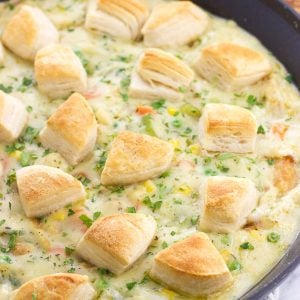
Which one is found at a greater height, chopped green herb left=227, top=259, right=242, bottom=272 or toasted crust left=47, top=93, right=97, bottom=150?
chopped green herb left=227, top=259, right=242, bottom=272

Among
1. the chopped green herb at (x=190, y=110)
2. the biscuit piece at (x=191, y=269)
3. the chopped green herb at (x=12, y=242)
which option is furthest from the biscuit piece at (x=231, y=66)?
the chopped green herb at (x=12, y=242)

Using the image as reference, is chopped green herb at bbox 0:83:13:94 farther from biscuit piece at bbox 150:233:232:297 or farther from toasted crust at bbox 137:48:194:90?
biscuit piece at bbox 150:233:232:297

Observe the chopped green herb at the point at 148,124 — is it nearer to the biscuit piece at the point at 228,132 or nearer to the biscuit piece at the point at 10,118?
the biscuit piece at the point at 228,132

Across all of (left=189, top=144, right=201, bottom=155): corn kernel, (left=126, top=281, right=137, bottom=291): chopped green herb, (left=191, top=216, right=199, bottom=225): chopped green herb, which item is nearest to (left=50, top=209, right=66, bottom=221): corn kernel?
(left=126, top=281, right=137, bottom=291): chopped green herb

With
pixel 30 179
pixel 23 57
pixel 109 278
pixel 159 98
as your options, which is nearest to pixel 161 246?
pixel 109 278

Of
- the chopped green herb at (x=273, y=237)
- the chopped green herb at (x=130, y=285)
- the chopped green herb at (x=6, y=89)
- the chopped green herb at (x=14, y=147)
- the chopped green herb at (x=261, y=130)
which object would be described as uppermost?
the chopped green herb at (x=261, y=130)

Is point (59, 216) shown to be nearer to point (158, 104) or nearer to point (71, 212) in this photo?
point (71, 212)
